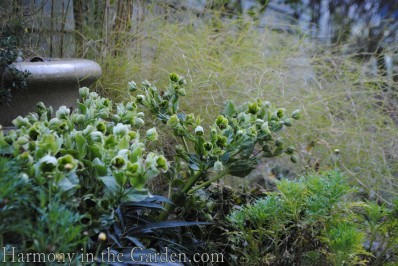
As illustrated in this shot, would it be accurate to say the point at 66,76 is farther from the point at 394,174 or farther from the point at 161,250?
the point at 394,174

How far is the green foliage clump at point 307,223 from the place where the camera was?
1009 mm

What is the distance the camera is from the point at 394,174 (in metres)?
2.00

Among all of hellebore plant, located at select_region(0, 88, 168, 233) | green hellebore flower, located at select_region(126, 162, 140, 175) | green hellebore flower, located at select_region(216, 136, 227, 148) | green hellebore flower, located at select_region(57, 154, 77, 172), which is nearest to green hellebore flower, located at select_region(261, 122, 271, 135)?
green hellebore flower, located at select_region(216, 136, 227, 148)

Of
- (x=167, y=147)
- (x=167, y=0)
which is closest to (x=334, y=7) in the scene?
(x=167, y=0)

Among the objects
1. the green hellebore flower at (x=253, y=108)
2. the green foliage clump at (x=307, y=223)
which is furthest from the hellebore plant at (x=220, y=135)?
the green foliage clump at (x=307, y=223)

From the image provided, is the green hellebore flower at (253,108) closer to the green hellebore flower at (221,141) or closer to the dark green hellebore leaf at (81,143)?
the green hellebore flower at (221,141)

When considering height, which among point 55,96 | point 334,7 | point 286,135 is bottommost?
A: point 286,135

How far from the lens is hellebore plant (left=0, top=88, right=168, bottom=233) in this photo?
793 mm

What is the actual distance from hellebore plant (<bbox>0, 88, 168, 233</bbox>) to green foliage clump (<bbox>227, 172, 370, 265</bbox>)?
32 cm

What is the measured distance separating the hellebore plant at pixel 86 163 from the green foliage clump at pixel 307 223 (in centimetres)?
32

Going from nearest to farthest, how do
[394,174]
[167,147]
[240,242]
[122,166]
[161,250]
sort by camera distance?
[122,166] → [161,250] → [240,242] → [167,147] → [394,174]

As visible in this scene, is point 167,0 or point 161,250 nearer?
point 161,250

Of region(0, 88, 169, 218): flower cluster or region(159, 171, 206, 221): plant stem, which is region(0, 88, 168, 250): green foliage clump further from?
region(159, 171, 206, 221): plant stem

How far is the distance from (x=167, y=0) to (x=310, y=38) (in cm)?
99
